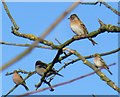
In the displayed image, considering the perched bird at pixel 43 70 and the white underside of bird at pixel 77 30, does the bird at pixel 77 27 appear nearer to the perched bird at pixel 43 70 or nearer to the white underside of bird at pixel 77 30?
the white underside of bird at pixel 77 30

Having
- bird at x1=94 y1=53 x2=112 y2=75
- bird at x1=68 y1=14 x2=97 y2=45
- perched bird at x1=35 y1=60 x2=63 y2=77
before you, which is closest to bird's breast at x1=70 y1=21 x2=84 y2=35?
bird at x1=68 y1=14 x2=97 y2=45

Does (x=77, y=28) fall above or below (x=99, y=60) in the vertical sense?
above

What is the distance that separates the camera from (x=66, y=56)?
2.45 m

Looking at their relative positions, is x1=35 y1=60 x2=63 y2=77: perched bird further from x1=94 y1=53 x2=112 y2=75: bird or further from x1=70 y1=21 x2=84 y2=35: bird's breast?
x1=70 y1=21 x2=84 y2=35: bird's breast

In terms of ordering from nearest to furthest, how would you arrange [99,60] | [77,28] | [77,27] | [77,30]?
1. [99,60]
2. [77,30]
3. [77,28]
4. [77,27]

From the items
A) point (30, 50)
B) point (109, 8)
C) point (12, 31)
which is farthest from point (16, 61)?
point (12, 31)

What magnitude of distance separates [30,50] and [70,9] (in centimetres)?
8

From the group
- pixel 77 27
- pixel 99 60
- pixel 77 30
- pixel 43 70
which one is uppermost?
pixel 77 27

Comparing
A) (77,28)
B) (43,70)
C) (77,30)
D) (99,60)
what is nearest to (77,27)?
(77,28)

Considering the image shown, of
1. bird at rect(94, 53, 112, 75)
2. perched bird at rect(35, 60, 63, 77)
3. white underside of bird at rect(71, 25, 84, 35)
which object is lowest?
bird at rect(94, 53, 112, 75)

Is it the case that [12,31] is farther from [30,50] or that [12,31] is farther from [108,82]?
[30,50]

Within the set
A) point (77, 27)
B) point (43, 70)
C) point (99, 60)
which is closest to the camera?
point (43, 70)

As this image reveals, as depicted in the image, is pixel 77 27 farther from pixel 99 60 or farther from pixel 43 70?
pixel 43 70

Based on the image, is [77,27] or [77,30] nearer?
[77,30]
